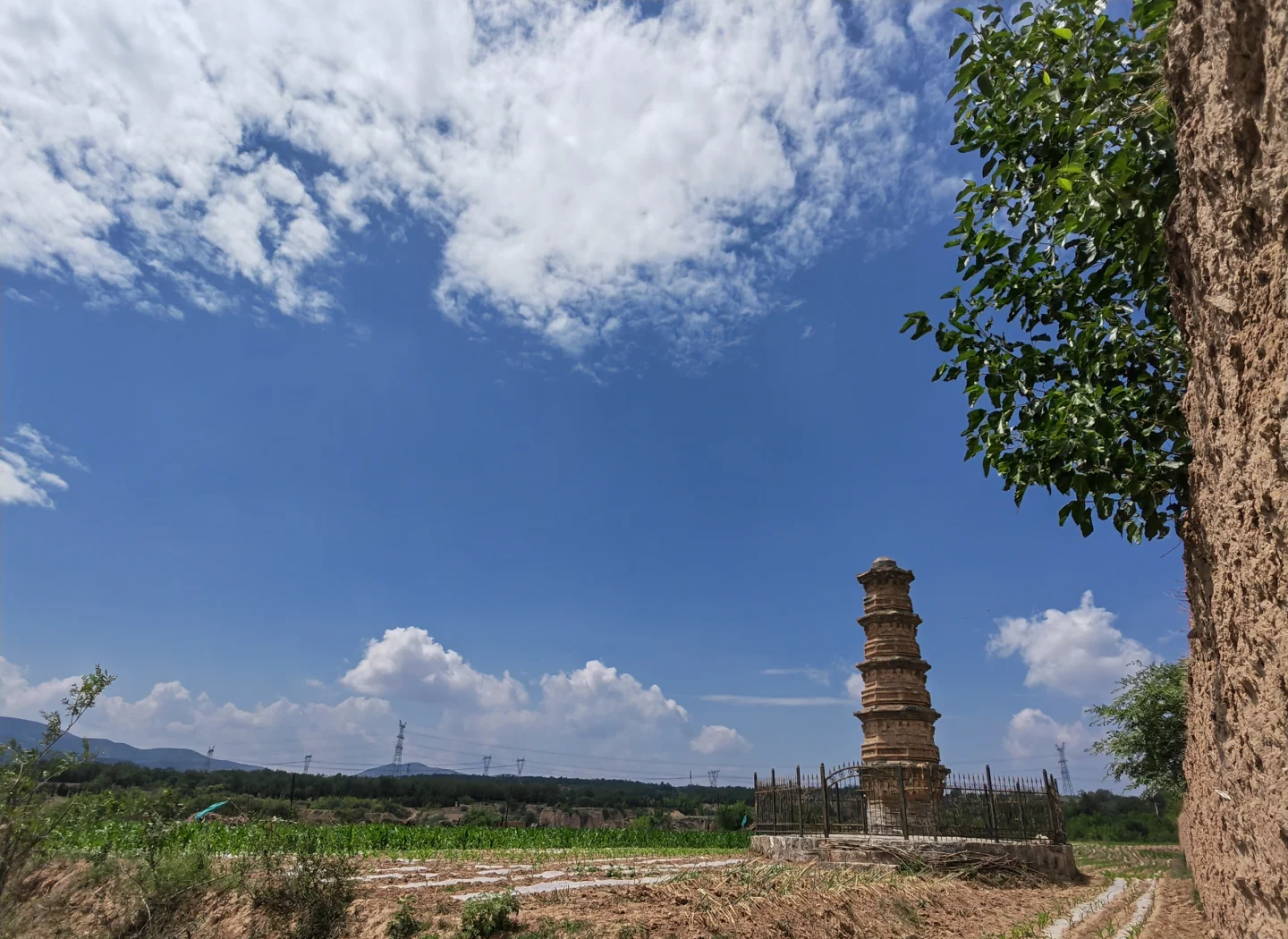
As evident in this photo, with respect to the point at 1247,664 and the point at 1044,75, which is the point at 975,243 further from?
the point at 1247,664

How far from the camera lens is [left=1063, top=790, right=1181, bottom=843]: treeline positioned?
155ft

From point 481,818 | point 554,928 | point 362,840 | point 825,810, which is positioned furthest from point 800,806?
point 481,818

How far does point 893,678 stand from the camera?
22781 mm

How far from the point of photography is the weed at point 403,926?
8.52 m

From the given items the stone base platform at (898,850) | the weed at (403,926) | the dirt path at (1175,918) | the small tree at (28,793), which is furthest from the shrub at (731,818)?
the small tree at (28,793)

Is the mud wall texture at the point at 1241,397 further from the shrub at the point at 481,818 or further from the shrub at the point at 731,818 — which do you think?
the shrub at the point at 731,818

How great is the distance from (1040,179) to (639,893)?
33.2 ft

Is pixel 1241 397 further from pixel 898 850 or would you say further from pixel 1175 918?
pixel 1175 918

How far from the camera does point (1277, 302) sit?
2.74 metres

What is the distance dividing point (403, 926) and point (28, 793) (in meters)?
4.25

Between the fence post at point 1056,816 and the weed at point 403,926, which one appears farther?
the fence post at point 1056,816

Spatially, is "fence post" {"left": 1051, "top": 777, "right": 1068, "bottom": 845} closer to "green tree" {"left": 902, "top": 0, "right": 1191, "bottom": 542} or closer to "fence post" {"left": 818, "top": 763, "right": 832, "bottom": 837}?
"fence post" {"left": 818, "top": 763, "right": 832, "bottom": 837}

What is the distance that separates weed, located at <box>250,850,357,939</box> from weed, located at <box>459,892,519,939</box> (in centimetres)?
170

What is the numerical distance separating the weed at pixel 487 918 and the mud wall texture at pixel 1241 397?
7.27m
